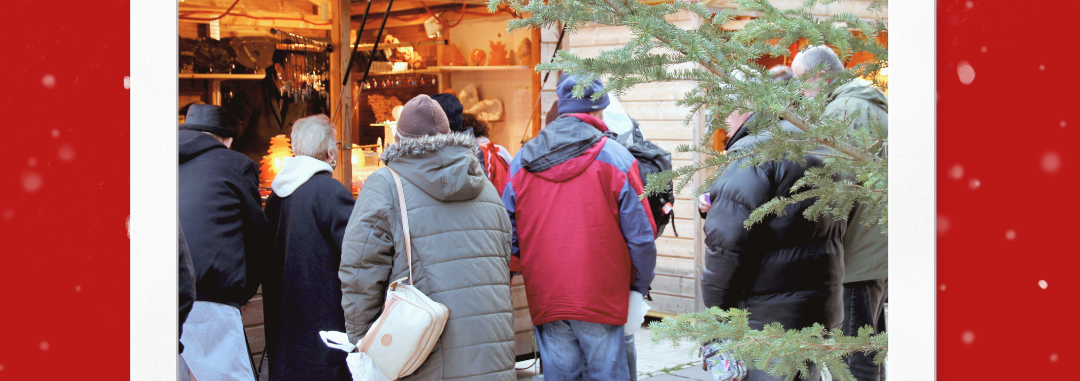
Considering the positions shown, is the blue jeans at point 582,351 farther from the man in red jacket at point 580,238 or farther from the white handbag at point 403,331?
the white handbag at point 403,331

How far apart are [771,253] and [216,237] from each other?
6.24 feet

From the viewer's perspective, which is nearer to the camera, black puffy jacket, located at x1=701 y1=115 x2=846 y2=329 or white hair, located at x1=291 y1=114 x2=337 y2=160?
black puffy jacket, located at x1=701 y1=115 x2=846 y2=329

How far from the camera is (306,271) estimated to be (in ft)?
9.95

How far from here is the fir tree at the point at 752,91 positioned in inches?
60.8

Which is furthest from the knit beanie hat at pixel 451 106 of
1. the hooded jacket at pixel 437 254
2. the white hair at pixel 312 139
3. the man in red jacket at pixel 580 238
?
the hooded jacket at pixel 437 254

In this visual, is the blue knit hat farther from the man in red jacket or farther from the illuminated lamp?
the illuminated lamp

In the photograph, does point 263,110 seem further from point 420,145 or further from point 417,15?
point 420,145

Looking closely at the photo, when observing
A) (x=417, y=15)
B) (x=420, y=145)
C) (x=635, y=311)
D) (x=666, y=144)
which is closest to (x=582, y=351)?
(x=635, y=311)

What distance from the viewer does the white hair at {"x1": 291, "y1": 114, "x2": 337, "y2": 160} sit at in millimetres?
3146

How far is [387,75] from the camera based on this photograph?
17.5ft

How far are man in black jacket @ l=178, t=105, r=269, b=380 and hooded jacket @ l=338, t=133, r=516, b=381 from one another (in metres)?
0.67

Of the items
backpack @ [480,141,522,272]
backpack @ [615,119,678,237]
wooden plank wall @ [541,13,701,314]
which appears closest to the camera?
backpack @ [615,119,678,237]

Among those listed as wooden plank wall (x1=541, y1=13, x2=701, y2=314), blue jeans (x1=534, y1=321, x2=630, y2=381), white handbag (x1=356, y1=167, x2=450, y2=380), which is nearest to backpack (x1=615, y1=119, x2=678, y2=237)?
blue jeans (x1=534, y1=321, x2=630, y2=381)
